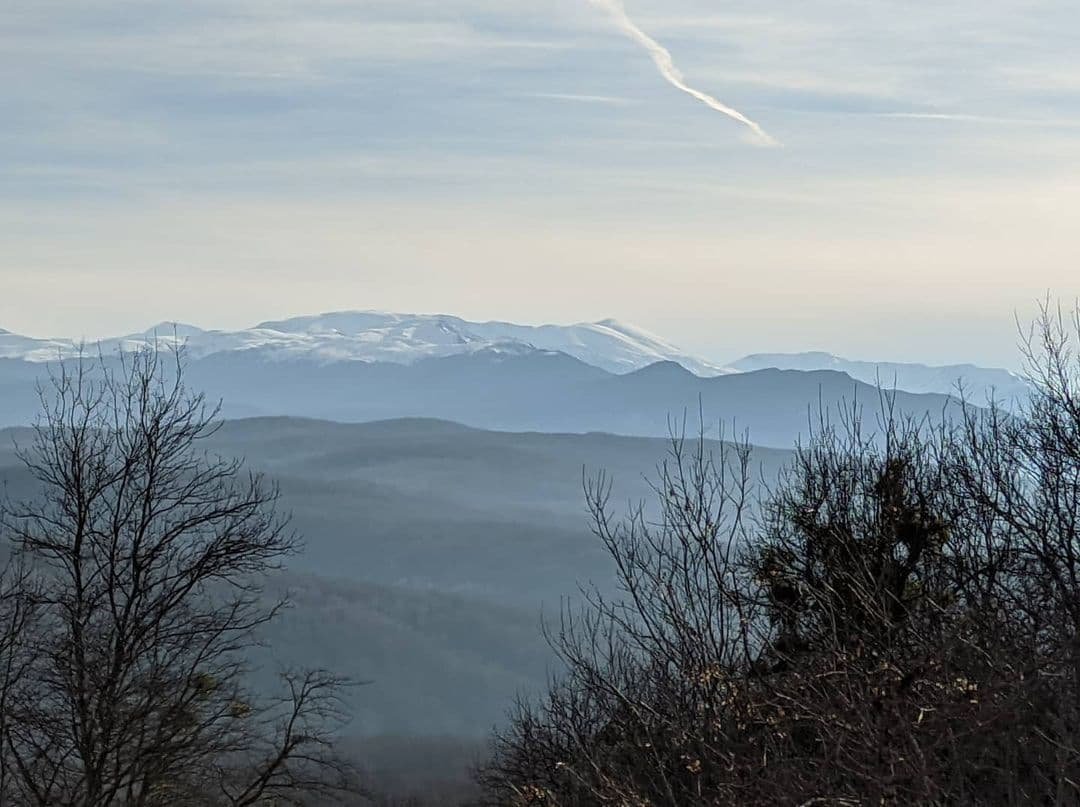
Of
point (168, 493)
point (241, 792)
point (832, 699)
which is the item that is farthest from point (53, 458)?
point (832, 699)

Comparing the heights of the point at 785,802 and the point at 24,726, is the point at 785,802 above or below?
above

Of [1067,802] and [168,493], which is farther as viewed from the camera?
[168,493]

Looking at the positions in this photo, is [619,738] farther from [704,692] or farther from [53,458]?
[53,458]

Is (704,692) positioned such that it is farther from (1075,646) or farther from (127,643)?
(127,643)

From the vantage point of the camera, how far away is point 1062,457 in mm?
28922

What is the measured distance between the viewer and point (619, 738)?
25.7 m

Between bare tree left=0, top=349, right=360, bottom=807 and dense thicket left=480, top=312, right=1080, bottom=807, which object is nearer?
dense thicket left=480, top=312, right=1080, bottom=807

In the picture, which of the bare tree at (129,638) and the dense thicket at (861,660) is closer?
the dense thicket at (861,660)

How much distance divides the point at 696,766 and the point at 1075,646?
3948mm

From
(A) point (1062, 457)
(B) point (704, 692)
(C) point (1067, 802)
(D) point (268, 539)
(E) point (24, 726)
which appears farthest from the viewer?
(A) point (1062, 457)

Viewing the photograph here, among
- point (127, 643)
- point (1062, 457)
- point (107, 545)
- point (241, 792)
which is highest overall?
point (1062, 457)

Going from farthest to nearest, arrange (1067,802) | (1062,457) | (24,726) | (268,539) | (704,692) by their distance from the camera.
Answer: (1062,457) < (268,539) < (24,726) < (704,692) < (1067,802)

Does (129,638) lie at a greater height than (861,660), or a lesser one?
lesser

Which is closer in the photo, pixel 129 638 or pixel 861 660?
pixel 861 660
